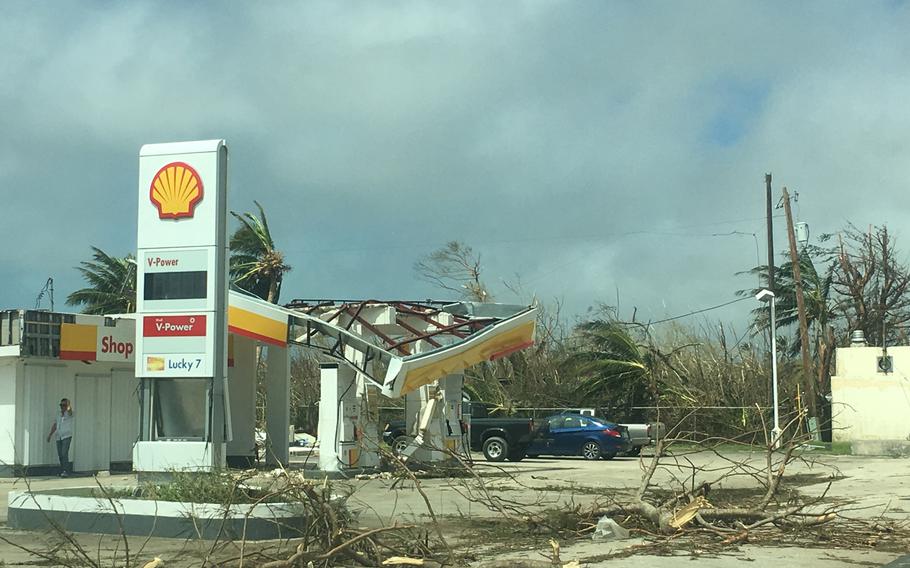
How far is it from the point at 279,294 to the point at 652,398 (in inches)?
623

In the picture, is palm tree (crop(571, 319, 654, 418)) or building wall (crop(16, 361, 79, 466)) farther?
palm tree (crop(571, 319, 654, 418))

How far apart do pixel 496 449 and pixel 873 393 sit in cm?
1217

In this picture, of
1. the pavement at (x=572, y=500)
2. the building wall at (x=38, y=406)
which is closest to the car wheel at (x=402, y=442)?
the pavement at (x=572, y=500)

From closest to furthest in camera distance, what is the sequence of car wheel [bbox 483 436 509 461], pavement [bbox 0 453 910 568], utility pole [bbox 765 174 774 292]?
pavement [bbox 0 453 910 568] → car wheel [bbox 483 436 509 461] → utility pole [bbox 765 174 774 292]

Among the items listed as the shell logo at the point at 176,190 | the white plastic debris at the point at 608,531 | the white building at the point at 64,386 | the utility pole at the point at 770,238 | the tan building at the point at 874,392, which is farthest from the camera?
the utility pole at the point at 770,238

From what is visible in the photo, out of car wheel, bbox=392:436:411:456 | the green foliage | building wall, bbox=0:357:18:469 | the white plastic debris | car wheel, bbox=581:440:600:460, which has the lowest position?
car wheel, bbox=581:440:600:460

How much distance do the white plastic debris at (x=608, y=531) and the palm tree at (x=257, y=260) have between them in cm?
3250

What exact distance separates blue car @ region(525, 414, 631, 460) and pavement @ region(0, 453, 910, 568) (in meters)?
0.40

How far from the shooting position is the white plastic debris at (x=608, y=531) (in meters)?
12.4

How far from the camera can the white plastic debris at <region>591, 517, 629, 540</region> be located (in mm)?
12391

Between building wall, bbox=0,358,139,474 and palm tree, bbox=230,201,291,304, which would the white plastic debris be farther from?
palm tree, bbox=230,201,291,304

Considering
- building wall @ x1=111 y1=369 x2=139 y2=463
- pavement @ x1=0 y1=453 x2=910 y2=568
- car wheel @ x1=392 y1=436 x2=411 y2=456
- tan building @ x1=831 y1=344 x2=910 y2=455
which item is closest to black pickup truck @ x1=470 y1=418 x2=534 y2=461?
pavement @ x1=0 y1=453 x2=910 y2=568

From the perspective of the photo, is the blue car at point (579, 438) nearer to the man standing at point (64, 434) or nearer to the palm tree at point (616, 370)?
the palm tree at point (616, 370)

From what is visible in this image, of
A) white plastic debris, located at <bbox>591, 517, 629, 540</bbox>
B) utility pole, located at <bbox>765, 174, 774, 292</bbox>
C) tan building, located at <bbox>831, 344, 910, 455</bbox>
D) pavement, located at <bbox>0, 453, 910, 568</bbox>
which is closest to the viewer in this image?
pavement, located at <bbox>0, 453, 910, 568</bbox>
